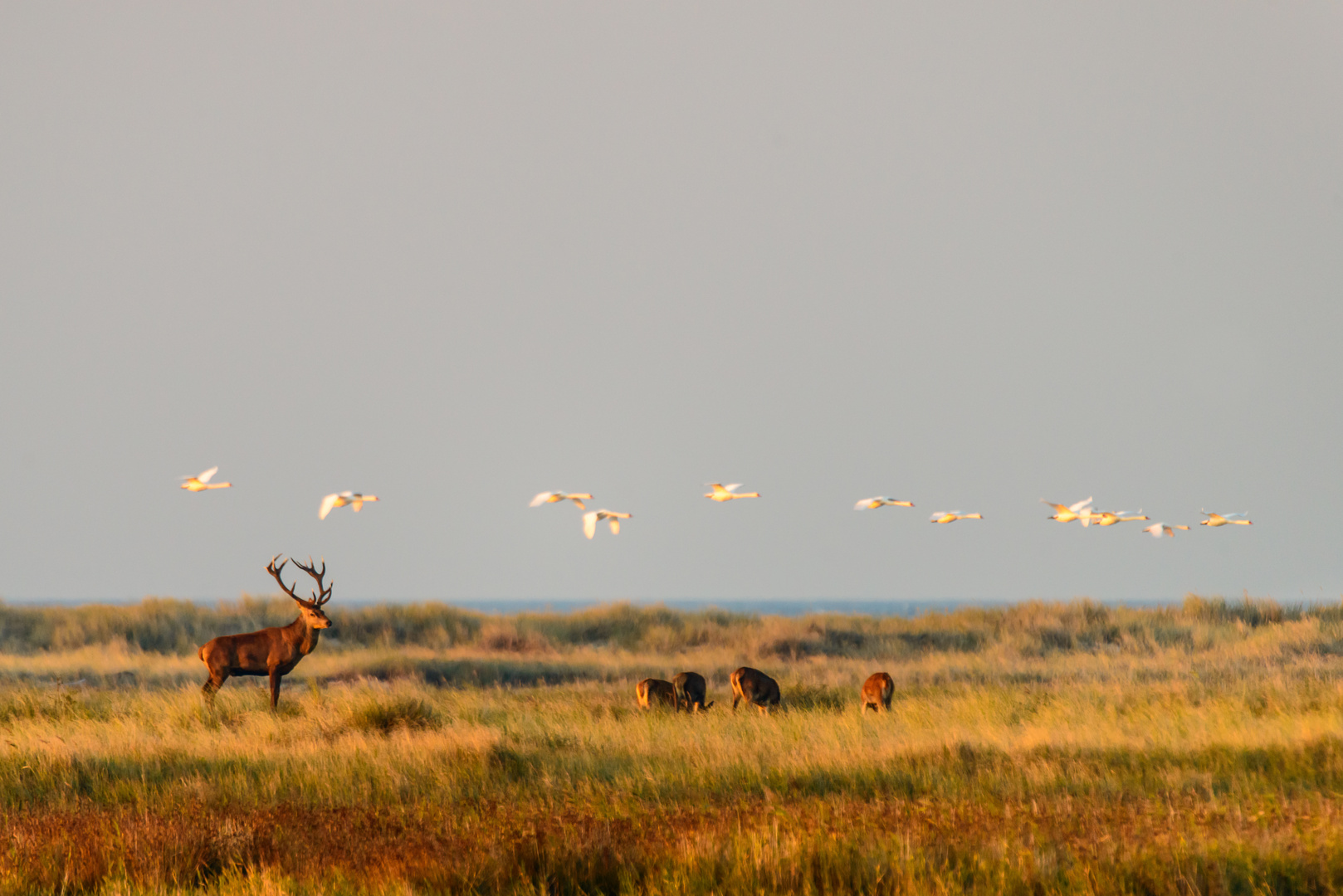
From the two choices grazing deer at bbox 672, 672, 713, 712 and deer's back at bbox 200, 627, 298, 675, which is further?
grazing deer at bbox 672, 672, 713, 712

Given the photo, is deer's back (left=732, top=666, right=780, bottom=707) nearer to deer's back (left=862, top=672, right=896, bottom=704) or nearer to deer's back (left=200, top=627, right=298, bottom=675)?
deer's back (left=862, top=672, right=896, bottom=704)

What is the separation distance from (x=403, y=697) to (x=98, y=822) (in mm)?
6556

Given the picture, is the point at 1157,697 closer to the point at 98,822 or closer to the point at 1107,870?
the point at 1107,870

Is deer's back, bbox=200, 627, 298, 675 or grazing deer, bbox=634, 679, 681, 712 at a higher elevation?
deer's back, bbox=200, 627, 298, 675

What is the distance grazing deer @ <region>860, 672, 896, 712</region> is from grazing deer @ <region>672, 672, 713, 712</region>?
80.9 inches

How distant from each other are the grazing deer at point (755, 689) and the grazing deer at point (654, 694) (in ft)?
2.73

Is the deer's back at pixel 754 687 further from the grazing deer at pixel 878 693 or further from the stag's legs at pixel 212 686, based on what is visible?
the stag's legs at pixel 212 686

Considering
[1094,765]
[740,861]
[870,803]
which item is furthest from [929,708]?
[740,861]

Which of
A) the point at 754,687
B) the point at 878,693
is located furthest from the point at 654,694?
the point at 878,693

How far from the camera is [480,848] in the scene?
6832 millimetres

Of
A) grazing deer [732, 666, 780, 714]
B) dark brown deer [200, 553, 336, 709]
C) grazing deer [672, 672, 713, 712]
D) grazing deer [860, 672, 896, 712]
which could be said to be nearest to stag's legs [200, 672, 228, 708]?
dark brown deer [200, 553, 336, 709]

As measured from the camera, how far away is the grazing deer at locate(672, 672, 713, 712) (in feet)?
47.6

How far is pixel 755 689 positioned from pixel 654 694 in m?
1.33

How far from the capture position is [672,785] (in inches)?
374
